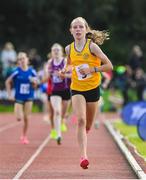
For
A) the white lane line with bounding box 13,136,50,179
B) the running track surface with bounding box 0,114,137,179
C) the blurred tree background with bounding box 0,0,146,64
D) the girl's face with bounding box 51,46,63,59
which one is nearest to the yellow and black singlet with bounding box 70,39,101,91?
the running track surface with bounding box 0,114,137,179

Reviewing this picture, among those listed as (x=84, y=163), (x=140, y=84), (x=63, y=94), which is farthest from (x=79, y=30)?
(x=140, y=84)

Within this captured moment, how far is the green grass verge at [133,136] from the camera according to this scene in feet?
50.5

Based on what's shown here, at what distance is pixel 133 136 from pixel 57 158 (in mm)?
4479

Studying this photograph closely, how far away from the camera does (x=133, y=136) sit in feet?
61.5

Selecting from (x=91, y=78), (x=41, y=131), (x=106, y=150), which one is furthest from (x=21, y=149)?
(x=41, y=131)

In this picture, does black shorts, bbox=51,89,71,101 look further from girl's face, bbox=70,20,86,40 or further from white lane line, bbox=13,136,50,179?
girl's face, bbox=70,20,86,40

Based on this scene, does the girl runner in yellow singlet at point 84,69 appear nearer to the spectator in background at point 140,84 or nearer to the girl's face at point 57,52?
the girl's face at point 57,52

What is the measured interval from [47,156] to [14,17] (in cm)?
2759

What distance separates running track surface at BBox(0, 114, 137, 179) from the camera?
12.0 metres

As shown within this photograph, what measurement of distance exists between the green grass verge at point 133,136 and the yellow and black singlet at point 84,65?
7.20ft

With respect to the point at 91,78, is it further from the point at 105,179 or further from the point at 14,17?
the point at 14,17

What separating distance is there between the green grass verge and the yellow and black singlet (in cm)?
220

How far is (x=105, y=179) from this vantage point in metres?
11.2

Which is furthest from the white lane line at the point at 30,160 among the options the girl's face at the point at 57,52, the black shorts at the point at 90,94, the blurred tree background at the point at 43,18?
the blurred tree background at the point at 43,18
